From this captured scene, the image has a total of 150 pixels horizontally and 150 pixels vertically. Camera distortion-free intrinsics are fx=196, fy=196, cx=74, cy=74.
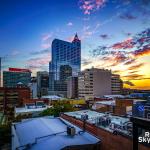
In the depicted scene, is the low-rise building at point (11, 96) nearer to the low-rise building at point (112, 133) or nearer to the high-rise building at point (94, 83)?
the high-rise building at point (94, 83)

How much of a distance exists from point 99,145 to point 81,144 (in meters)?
2.25

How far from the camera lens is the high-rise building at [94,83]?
12019 centimetres

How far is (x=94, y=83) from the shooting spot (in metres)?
120

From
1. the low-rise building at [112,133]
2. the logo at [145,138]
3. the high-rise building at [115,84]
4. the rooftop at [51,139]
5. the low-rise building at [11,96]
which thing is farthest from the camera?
the high-rise building at [115,84]

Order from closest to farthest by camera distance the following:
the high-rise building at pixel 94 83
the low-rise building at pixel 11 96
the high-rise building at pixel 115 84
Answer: the low-rise building at pixel 11 96 → the high-rise building at pixel 94 83 → the high-rise building at pixel 115 84

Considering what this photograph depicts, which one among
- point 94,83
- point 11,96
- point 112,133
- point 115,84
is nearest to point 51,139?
point 112,133

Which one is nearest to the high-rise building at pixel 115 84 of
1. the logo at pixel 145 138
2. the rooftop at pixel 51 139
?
the rooftop at pixel 51 139

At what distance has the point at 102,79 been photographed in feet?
403

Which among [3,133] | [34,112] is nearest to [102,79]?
[34,112]

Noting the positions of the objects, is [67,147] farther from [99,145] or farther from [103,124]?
[103,124]

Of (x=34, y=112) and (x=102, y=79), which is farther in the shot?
(x=102, y=79)

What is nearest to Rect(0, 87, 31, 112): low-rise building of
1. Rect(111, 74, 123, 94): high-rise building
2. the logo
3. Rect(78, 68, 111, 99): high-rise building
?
Rect(78, 68, 111, 99): high-rise building

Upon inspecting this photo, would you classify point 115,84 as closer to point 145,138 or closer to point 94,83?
point 94,83

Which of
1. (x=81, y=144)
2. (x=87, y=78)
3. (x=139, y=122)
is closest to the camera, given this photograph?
(x=139, y=122)
